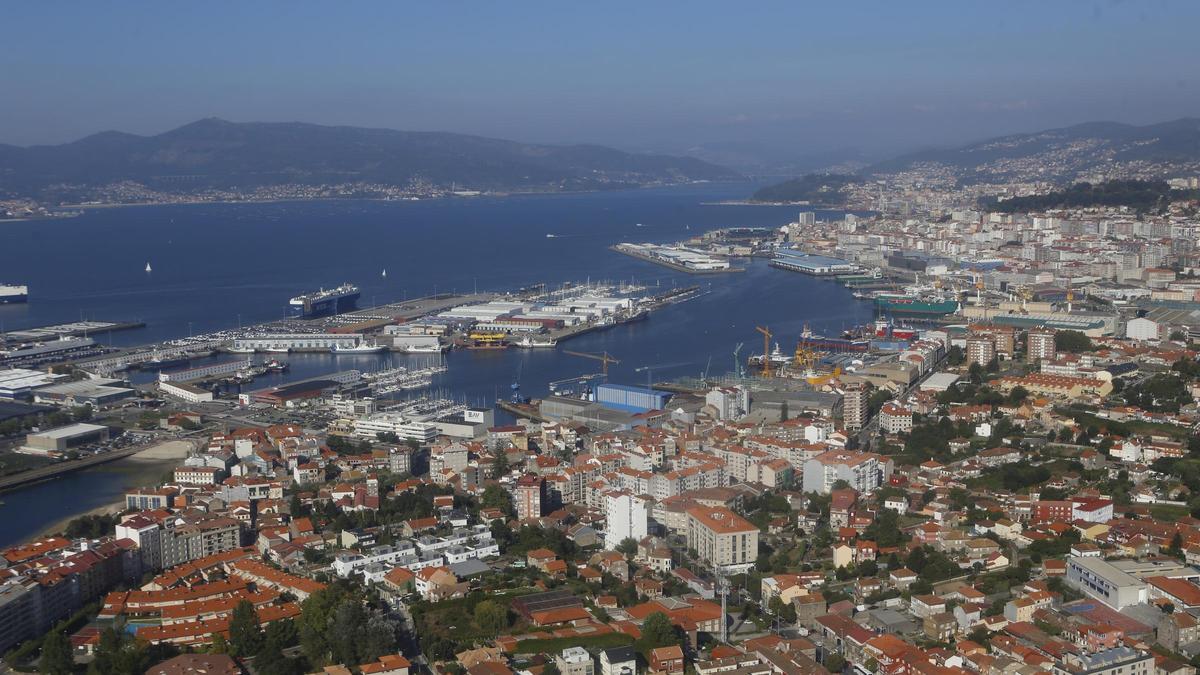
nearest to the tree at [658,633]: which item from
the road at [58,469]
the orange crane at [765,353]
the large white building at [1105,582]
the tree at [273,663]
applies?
the tree at [273,663]

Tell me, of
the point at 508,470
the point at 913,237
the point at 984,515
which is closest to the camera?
the point at 984,515

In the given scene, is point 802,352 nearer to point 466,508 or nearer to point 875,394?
point 875,394

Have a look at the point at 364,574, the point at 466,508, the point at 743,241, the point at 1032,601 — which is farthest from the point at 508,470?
the point at 743,241

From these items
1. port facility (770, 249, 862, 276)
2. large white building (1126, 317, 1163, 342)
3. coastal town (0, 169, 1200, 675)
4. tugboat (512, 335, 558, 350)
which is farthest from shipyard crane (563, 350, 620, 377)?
port facility (770, 249, 862, 276)

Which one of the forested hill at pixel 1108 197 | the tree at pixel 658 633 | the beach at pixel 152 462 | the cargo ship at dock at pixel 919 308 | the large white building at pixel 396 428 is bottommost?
the cargo ship at dock at pixel 919 308

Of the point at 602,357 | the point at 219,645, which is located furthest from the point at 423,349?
the point at 219,645

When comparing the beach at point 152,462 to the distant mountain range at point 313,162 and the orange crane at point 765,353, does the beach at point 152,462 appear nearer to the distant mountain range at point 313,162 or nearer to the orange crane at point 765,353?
the orange crane at point 765,353
